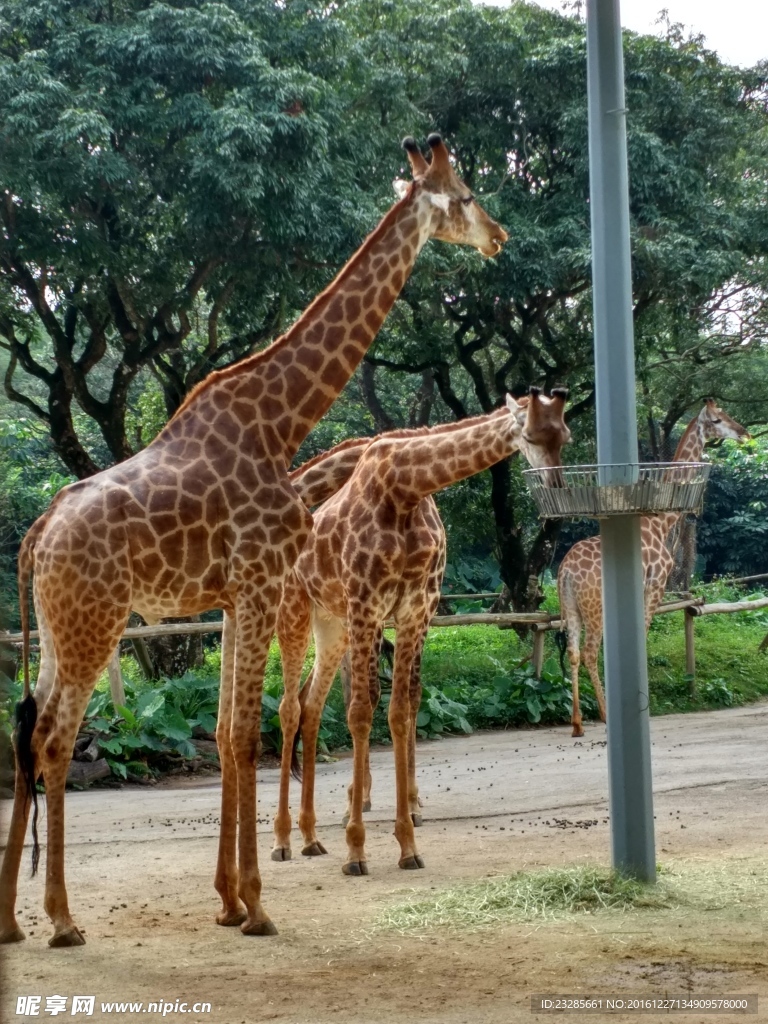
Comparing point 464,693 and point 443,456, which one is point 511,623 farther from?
point 443,456

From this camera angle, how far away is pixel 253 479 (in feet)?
16.2

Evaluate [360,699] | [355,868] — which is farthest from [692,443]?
[355,868]

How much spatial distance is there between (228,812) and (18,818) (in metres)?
0.85

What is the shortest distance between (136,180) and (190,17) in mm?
1415

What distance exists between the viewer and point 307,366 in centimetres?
519

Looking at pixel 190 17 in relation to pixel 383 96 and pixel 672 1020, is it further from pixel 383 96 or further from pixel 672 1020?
pixel 672 1020

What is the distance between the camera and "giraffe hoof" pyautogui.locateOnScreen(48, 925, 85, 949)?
4.42 m

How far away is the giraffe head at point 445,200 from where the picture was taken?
5.50 metres

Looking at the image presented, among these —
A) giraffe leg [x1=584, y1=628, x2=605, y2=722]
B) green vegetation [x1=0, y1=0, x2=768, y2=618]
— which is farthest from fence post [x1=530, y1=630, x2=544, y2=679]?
green vegetation [x1=0, y1=0, x2=768, y2=618]

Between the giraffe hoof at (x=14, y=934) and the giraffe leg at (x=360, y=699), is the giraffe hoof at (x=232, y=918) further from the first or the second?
the giraffe leg at (x=360, y=699)

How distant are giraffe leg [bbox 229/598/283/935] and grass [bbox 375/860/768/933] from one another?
2.24ft

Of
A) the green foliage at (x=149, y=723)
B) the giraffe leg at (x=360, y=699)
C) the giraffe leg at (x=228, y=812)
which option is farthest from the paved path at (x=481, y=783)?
the giraffe leg at (x=228, y=812)

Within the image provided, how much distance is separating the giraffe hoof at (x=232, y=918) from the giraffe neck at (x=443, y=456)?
2285mm

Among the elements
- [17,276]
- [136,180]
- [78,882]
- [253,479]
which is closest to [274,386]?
[253,479]
